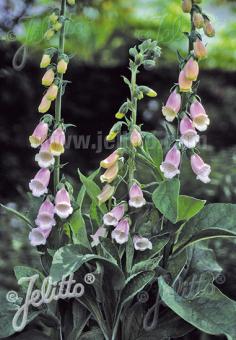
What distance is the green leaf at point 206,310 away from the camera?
1.95m

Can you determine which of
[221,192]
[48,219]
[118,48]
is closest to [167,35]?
[221,192]

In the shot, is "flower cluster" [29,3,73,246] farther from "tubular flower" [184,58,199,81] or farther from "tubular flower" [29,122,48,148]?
"tubular flower" [184,58,199,81]

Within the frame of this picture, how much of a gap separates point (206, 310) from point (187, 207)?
1.00 ft

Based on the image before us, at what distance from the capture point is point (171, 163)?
6.64ft

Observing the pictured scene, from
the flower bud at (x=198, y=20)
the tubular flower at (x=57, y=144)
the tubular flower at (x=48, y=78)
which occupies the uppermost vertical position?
the flower bud at (x=198, y=20)

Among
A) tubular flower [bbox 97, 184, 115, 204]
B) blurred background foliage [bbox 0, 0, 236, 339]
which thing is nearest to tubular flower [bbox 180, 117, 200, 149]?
tubular flower [bbox 97, 184, 115, 204]

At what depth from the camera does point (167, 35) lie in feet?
9.86

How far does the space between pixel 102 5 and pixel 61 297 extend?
408 cm

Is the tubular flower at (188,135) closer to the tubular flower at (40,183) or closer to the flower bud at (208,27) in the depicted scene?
the flower bud at (208,27)

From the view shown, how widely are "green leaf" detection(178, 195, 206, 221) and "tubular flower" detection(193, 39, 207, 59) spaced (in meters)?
0.40

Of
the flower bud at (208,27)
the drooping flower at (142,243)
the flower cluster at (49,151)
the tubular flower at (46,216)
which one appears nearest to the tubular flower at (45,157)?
the flower cluster at (49,151)

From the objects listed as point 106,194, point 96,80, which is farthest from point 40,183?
point 96,80

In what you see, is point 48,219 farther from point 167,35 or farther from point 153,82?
point 153,82

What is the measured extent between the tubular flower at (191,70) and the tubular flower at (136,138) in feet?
0.65
